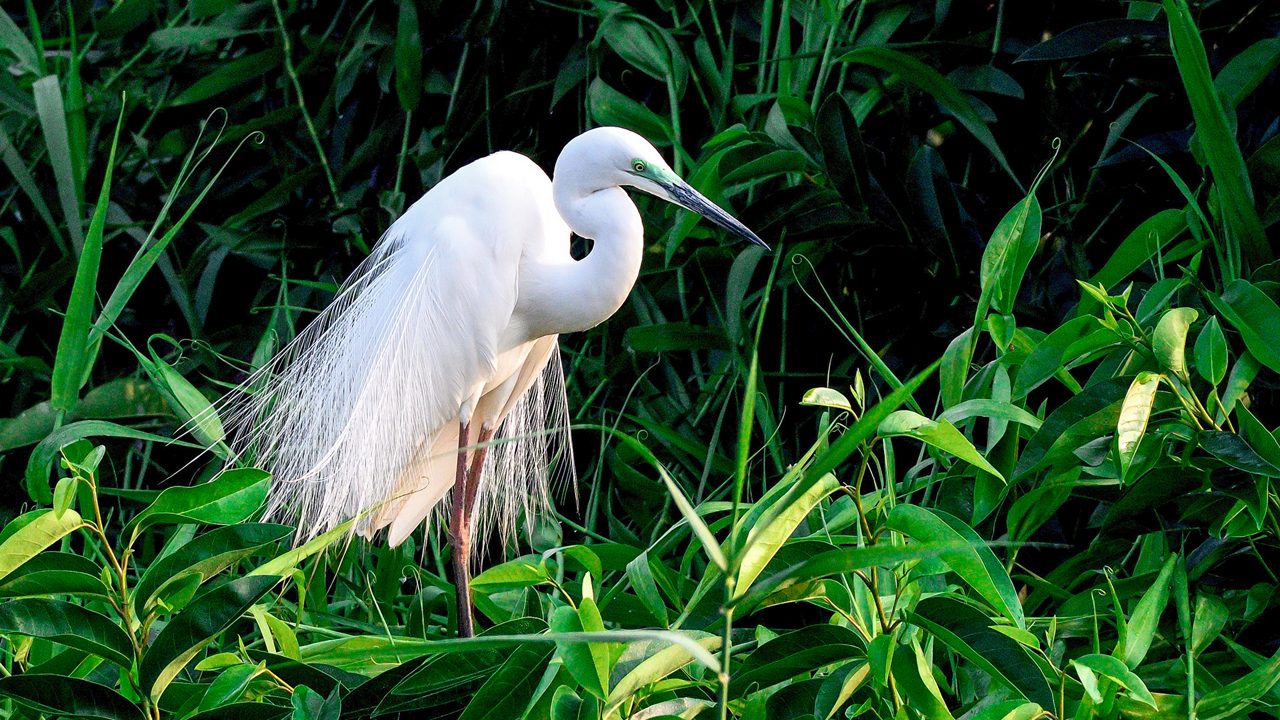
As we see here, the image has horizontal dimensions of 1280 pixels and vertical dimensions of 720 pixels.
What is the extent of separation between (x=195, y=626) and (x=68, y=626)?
0.27ft

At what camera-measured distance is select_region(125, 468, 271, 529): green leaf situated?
78 cm

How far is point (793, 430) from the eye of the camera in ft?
5.86

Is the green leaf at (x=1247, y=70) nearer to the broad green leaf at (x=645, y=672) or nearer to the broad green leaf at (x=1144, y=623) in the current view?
the broad green leaf at (x=1144, y=623)

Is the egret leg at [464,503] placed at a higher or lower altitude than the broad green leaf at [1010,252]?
lower

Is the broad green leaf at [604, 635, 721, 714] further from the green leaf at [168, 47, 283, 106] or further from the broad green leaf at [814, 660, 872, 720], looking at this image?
the green leaf at [168, 47, 283, 106]

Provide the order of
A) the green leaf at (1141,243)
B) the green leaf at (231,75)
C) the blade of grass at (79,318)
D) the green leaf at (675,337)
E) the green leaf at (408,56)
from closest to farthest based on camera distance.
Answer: the blade of grass at (79,318)
the green leaf at (1141,243)
the green leaf at (675,337)
the green leaf at (408,56)
the green leaf at (231,75)

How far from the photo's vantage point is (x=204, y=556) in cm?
82

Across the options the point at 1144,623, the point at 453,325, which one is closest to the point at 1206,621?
the point at 1144,623

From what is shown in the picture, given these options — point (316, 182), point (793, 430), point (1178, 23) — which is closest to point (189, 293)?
point (316, 182)

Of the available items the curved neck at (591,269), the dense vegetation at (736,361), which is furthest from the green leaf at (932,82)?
the curved neck at (591,269)

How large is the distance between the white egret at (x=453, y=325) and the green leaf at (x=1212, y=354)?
1.86 ft

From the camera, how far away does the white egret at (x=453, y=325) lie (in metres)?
1.41

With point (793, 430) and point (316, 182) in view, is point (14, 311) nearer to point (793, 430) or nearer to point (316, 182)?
point (316, 182)

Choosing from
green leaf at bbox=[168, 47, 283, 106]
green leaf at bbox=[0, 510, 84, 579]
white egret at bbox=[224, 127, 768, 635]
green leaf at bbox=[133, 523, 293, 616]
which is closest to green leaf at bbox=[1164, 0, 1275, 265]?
white egret at bbox=[224, 127, 768, 635]
